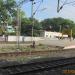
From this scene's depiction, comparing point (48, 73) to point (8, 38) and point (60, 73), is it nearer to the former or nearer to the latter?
point (60, 73)

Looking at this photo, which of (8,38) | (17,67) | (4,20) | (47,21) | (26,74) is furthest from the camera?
(47,21)

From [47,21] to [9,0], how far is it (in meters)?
88.9

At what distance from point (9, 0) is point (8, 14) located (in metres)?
5.16

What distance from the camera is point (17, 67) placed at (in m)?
15.6

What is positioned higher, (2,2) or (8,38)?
(2,2)

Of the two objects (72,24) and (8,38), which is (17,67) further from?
(72,24)

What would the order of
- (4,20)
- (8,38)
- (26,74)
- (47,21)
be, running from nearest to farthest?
(26,74) < (8,38) < (4,20) < (47,21)

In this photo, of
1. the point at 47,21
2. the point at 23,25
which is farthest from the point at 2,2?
the point at 47,21

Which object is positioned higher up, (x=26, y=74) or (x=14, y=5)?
(x=14, y=5)

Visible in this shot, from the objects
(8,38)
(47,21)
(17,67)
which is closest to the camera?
(17,67)

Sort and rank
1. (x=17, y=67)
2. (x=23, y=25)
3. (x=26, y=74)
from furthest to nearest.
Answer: (x=23, y=25) → (x=17, y=67) → (x=26, y=74)

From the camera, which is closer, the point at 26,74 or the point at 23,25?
the point at 26,74

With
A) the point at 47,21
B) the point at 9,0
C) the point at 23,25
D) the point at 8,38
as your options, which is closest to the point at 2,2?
the point at 9,0

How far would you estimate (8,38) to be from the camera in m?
70.3
